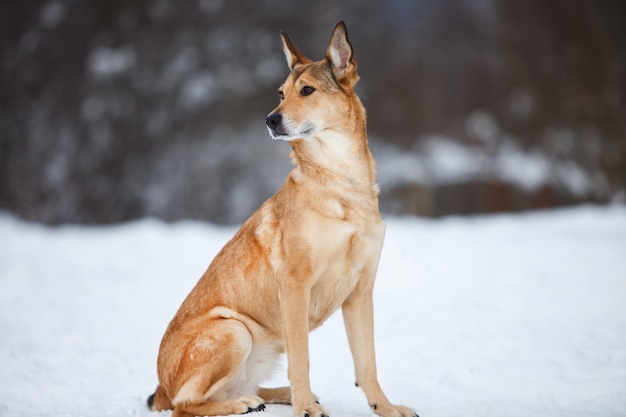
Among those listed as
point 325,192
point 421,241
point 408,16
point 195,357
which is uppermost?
point 408,16

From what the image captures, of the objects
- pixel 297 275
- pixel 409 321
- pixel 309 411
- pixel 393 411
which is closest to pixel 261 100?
pixel 409 321

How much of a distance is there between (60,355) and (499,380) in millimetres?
3974

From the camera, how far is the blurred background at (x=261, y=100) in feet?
52.2

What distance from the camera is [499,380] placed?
4.90 meters

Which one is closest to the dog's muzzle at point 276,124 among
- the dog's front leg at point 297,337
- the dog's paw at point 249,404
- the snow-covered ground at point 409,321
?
the dog's front leg at point 297,337

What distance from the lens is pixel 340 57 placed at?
4.07m

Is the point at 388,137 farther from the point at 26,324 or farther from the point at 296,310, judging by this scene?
the point at 296,310

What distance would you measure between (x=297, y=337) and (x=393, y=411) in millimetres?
800

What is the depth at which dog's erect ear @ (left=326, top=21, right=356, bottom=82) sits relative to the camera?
4039 millimetres

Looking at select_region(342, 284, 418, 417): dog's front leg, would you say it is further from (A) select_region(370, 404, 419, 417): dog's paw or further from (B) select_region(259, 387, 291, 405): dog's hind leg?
(B) select_region(259, 387, 291, 405): dog's hind leg

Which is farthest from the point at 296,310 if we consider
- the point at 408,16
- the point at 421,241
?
the point at 408,16

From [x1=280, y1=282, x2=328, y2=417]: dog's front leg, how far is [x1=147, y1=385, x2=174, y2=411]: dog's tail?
0.90 m

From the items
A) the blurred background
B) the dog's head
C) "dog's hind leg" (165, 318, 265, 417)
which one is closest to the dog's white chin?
the dog's head

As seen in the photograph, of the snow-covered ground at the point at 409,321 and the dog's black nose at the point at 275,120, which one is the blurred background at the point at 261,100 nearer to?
the snow-covered ground at the point at 409,321
